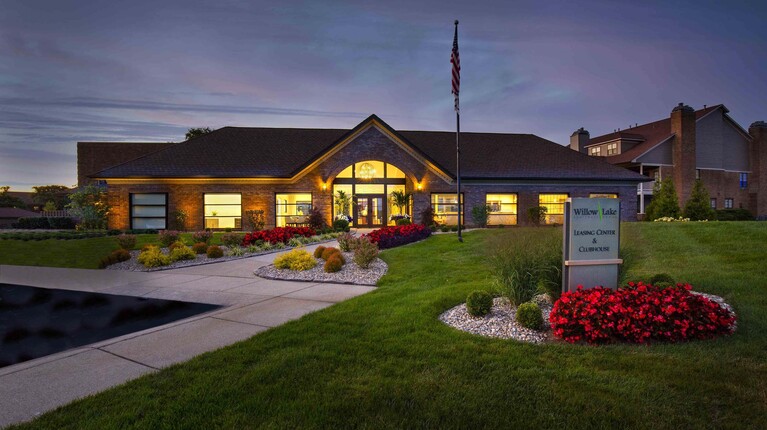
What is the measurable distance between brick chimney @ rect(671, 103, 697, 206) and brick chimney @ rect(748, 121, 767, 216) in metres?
9.81

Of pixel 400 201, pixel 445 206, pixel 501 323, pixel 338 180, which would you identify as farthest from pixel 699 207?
pixel 501 323

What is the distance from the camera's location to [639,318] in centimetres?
512

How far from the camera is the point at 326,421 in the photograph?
3.34 m

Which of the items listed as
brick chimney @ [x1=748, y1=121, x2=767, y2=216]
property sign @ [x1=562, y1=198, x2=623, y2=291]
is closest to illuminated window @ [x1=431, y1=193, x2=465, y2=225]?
property sign @ [x1=562, y1=198, x2=623, y2=291]

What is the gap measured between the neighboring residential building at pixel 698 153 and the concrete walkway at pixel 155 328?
37385mm

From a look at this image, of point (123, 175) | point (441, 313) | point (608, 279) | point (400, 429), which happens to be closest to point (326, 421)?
point (400, 429)

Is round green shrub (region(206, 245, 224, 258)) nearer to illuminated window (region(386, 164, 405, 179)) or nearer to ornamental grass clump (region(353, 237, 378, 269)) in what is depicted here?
ornamental grass clump (region(353, 237, 378, 269))

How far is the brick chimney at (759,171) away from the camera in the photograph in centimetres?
4053

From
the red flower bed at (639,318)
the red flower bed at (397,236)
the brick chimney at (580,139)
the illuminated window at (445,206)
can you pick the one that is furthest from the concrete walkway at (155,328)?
the brick chimney at (580,139)

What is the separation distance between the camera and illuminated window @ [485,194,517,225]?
28.0 metres

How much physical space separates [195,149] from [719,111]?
1877 inches

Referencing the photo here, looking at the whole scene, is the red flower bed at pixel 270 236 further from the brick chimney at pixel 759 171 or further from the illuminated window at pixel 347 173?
the brick chimney at pixel 759 171

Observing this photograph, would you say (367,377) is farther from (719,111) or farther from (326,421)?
(719,111)

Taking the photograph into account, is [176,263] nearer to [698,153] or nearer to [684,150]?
[684,150]
